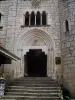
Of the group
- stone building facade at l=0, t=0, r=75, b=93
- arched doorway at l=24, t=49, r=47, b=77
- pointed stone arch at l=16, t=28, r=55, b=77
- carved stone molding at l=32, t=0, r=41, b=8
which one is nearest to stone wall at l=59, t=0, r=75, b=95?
stone building facade at l=0, t=0, r=75, b=93

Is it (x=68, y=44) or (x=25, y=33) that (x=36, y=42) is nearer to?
(x=25, y=33)

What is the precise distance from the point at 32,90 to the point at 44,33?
14.4 feet

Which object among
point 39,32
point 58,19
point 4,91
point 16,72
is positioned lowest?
point 4,91

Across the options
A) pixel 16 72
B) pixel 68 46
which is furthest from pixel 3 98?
pixel 68 46

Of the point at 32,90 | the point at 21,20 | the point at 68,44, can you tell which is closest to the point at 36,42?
the point at 21,20

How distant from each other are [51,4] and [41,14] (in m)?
1.08

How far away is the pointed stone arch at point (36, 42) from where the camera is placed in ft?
33.6

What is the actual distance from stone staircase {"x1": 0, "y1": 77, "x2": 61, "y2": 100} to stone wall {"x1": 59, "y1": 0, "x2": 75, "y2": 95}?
107cm

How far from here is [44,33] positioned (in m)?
10.5

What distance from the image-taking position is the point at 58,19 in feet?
34.8

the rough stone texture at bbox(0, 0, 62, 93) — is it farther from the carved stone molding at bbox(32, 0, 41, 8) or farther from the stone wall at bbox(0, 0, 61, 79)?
the carved stone molding at bbox(32, 0, 41, 8)

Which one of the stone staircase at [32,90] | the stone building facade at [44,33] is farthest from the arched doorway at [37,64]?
the stone staircase at [32,90]

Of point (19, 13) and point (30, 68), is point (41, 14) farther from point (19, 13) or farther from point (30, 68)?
point (30, 68)

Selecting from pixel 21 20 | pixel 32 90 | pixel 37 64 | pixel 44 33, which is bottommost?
pixel 32 90
